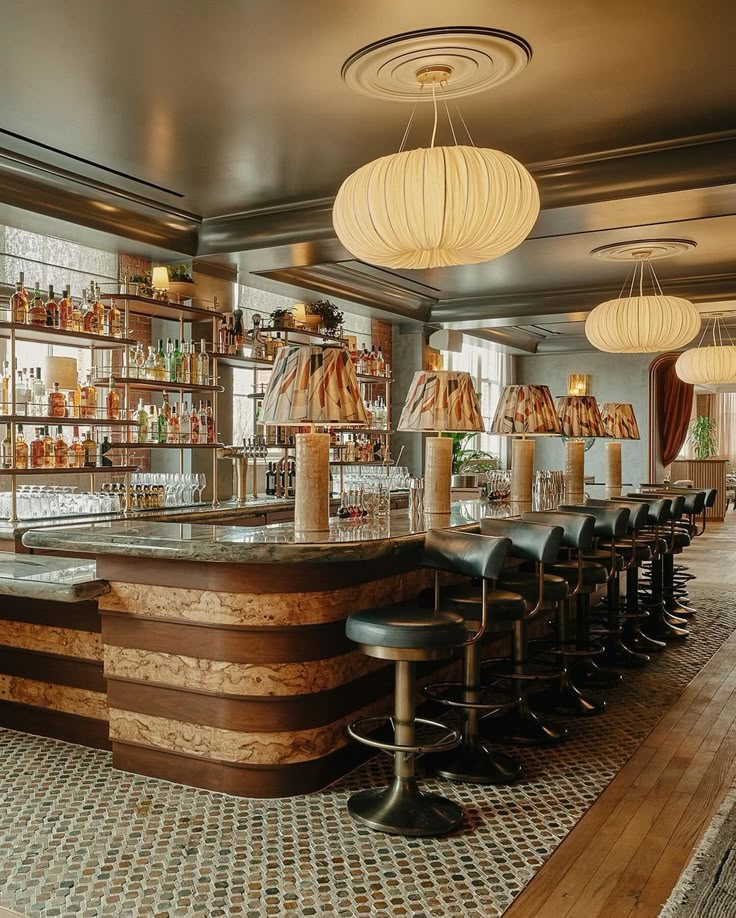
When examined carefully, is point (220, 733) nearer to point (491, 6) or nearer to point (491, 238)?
point (491, 238)

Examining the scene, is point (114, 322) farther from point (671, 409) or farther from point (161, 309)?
point (671, 409)

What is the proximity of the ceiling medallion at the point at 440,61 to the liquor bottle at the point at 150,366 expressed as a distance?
263cm

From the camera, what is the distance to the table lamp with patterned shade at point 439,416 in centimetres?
440

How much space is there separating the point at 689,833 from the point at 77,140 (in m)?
4.58

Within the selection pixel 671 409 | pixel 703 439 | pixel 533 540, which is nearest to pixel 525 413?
pixel 533 540

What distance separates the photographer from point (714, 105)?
442 cm

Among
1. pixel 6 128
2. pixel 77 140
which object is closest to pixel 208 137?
pixel 77 140

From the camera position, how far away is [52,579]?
3514 mm

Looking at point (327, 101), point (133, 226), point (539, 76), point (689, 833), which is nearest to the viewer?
point (689, 833)

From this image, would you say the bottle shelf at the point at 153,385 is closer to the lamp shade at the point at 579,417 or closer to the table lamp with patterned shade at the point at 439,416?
the table lamp with patterned shade at the point at 439,416

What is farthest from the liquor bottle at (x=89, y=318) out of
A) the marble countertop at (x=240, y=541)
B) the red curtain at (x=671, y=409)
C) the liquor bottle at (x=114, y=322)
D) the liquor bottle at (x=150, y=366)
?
the red curtain at (x=671, y=409)

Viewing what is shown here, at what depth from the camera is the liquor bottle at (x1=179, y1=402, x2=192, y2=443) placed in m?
6.15

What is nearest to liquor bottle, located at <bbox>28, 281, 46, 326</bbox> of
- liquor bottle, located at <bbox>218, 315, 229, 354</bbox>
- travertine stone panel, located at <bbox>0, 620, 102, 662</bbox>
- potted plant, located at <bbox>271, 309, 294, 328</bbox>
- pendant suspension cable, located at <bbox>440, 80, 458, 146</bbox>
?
liquor bottle, located at <bbox>218, 315, 229, 354</bbox>

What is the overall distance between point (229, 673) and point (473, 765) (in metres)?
1.08
